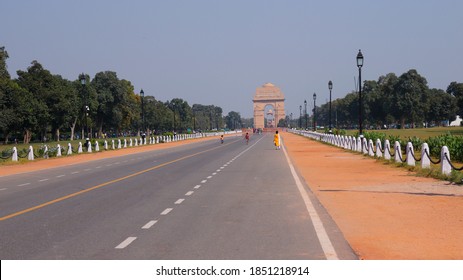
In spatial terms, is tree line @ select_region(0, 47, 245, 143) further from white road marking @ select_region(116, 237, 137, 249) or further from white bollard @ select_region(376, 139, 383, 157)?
white road marking @ select_region(116, 237, 137, 249)

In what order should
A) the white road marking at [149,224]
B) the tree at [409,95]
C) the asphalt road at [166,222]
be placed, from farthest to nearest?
the tree at [409,95]
the white road marking at [149,224]
the asphalt road at [166,222]

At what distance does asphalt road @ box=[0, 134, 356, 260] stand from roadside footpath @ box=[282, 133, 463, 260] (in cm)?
43

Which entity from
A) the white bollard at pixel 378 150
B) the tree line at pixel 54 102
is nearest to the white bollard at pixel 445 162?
the white bollard at pixel 378 150

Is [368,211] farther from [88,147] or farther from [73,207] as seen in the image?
[88,147]

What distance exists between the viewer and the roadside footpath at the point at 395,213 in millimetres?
8141

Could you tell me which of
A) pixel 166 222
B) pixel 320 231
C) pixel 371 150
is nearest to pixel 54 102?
pixel 371 150

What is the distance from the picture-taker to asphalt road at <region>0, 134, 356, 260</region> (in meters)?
7.97

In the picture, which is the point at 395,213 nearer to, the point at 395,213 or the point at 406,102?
the point at 395,213

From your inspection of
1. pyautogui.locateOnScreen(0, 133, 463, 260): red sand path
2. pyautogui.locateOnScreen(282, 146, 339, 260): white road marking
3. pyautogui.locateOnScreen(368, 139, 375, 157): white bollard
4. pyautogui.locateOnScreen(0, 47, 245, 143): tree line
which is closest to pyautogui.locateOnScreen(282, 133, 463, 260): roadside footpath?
pyautogui.locateOnScreen(0, 133, 463, 260): red sand path

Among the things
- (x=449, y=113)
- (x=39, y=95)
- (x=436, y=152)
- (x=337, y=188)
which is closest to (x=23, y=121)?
(x=39, y=95)

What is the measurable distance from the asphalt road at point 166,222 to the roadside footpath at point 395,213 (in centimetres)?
43

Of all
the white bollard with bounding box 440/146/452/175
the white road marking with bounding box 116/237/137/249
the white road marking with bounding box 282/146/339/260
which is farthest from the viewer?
the white bollard with bounding box 440/146/452/175

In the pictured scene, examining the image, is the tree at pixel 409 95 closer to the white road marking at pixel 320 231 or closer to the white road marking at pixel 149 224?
the white road marking at pixel 320 231

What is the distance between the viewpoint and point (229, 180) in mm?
20172
